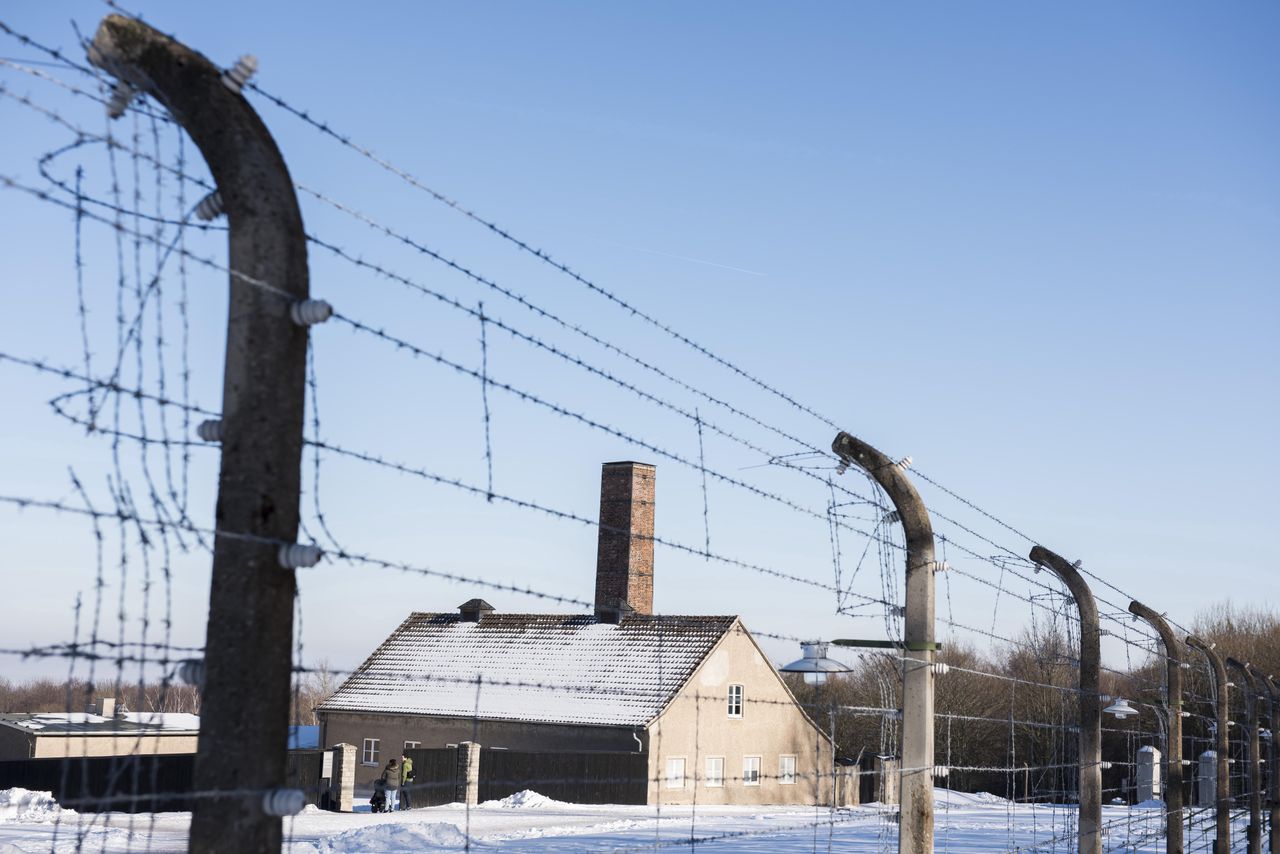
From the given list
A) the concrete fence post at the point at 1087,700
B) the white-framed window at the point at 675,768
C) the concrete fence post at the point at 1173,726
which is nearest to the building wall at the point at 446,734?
the white-framed window at the point at 675,768

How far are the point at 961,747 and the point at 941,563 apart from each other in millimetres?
42840

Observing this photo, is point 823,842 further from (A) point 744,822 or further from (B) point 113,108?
(B) point 113,108

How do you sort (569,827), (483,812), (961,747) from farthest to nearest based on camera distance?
(961,747) → (483,812) → (569,827)

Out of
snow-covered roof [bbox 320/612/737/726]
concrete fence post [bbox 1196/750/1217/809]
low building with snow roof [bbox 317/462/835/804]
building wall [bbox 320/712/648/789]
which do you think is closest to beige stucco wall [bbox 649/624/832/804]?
low building with snow roof [bbox 317/462/835/804]

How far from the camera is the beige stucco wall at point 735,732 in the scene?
35.6 m

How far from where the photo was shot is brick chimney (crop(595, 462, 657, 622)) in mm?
42375

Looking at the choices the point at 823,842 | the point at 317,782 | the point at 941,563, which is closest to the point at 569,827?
the point at 823,842

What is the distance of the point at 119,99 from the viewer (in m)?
4.59

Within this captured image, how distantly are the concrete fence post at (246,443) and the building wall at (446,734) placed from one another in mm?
31349

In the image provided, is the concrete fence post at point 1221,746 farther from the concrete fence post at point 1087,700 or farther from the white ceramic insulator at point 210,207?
the white ceramic insulator at point 210,207

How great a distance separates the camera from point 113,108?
4.60 metres

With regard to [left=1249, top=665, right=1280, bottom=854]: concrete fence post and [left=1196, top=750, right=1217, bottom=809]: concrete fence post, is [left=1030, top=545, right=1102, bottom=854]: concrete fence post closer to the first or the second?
[left=1249, top=665, right=1280, bottom=854]: concrete fence post

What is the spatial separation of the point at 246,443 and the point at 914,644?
6.69m

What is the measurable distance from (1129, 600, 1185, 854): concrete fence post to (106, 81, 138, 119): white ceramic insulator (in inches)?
584
